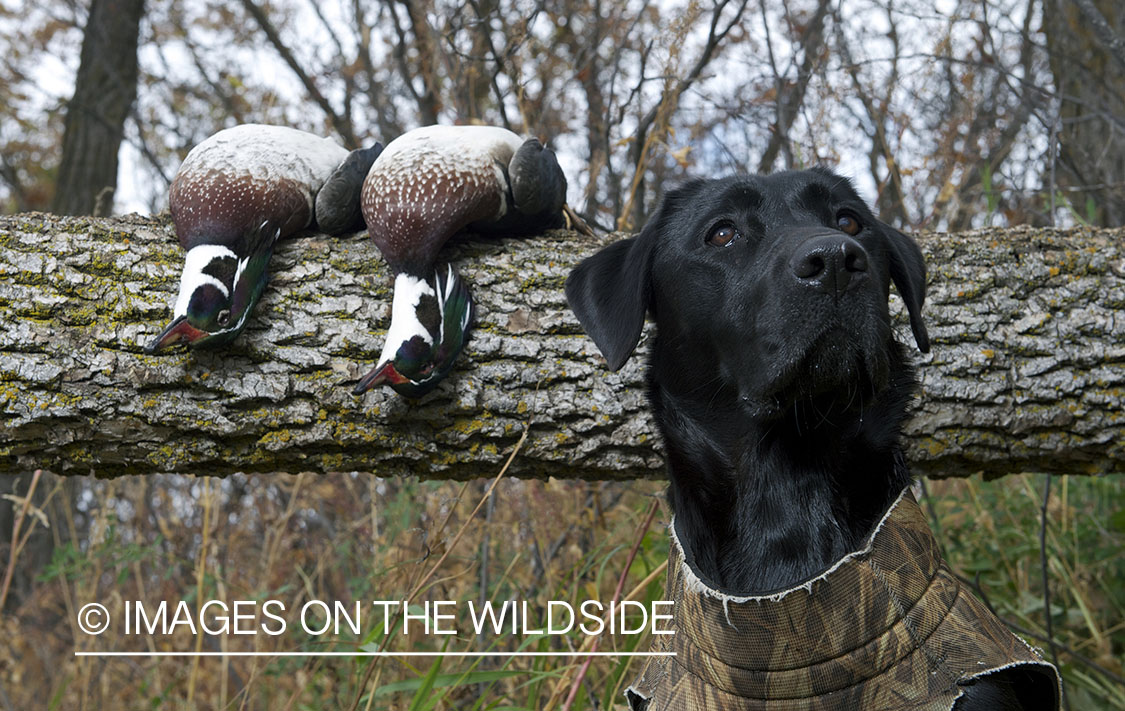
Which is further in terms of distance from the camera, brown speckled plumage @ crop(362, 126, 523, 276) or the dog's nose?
brown speckled plumage @ crop(362, 126, 523, 276)

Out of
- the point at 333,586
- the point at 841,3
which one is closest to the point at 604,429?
the point at 333,586

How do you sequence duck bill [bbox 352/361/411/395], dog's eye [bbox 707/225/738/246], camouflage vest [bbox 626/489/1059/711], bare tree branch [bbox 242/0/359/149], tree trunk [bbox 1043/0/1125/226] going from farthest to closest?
bare tree branch [bbox 242/0/359/149], tree trunk [bbox 1043/0/1125/226], duck bill [bbox 352/361/411/395], dog's eye [bbox 707/225/738/246], camouflage vest [bbox 626/489/1059/711]

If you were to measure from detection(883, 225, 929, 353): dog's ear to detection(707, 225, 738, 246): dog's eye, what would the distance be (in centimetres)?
38

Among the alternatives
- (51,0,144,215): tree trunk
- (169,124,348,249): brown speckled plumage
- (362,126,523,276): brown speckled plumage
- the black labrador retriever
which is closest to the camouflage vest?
the black labrador retriever

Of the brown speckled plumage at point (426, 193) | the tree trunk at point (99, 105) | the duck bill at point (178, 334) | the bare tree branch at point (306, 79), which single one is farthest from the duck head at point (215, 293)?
the tree trunk at point (99, 105)

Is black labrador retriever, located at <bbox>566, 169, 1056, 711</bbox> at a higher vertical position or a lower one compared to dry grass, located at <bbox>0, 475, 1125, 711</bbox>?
higher

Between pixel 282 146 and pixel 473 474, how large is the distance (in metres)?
1.07

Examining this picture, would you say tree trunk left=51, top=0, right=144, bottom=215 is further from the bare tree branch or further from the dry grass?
the dry grass

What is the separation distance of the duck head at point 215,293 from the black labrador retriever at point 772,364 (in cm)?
86

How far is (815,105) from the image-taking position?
4.18m

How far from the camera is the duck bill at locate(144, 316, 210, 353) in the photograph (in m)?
2.30

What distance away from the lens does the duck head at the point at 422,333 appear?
90.9 inches

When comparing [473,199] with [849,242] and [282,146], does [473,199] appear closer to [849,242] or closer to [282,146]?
[282,146]

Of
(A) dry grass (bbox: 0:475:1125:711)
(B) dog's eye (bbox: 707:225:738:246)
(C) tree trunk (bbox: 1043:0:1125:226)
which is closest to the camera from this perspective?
(B) dog's eye (bbox: 707:225:738:246)
